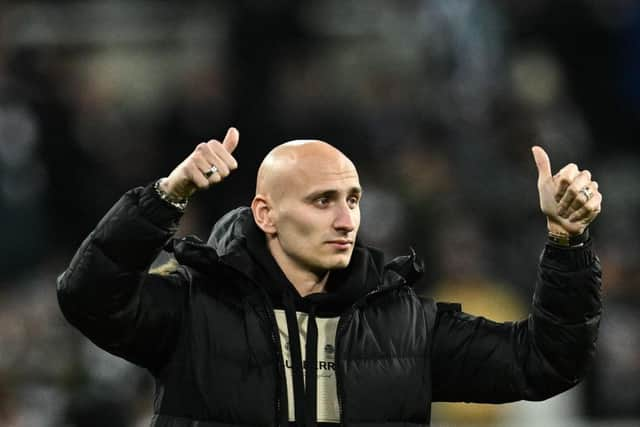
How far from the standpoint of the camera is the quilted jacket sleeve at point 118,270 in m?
3.92

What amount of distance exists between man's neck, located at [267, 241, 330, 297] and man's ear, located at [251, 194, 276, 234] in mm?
60

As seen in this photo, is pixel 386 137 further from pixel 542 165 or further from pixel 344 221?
pixel 542 165

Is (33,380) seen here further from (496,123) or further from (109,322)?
(109,322)

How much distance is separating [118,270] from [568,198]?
3.95 feet

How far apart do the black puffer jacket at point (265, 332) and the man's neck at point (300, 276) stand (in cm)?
7

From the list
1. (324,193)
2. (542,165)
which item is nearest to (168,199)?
(324,193)

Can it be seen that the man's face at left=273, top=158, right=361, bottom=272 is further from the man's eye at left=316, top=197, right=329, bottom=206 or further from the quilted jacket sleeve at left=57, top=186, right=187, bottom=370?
the quilted jacket sleeve at left=57, top=186, right=187, bottom=370

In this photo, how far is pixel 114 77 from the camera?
39.3 ft

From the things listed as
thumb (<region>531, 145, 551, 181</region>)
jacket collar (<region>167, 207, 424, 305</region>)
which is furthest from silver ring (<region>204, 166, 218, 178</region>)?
thumb (<region>531, 145, 551, 181</region>)

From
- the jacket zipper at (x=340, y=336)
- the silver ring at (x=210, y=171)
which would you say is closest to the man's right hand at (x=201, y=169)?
the silver ring at (x=210, y=171)

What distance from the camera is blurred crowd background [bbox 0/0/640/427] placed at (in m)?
8.27

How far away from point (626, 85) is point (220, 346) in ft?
23.0

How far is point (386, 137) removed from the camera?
973 centimetres

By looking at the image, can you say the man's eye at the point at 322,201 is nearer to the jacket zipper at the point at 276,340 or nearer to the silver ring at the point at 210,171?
the jacket zipper at the point at 276,340
